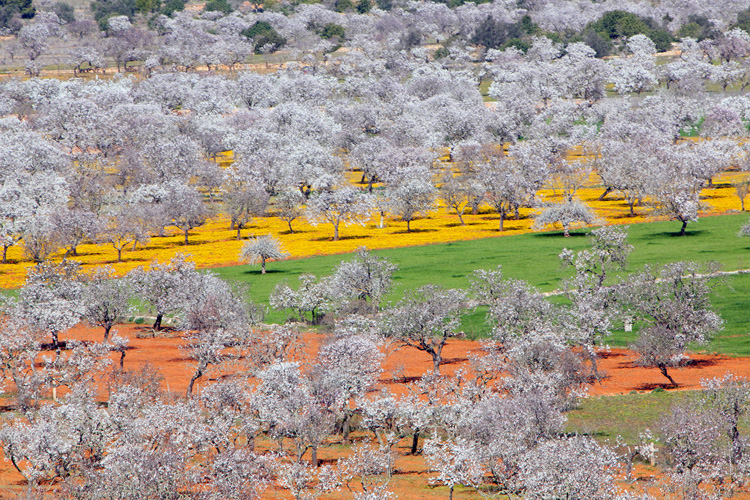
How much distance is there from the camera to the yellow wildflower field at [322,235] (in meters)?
84.9

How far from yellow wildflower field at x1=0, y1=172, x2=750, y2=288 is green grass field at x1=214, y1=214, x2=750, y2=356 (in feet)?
14.0

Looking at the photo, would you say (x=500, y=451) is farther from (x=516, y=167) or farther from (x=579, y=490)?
(x=516, y=167)

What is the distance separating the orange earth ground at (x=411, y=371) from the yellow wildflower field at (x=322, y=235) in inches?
791

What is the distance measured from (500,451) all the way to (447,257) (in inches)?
2031

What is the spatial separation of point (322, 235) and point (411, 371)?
154 feet

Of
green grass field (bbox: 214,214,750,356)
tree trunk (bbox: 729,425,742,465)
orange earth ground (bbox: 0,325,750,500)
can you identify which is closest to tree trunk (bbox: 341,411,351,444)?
orange earth ground (bbox: 0,325,750,500)

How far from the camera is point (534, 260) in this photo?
76.5 metres

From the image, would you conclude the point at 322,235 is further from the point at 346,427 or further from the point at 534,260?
the point at 346,427

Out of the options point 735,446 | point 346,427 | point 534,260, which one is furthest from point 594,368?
point 534,260

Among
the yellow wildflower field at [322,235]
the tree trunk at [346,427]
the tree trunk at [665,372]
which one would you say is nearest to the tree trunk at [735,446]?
the tree trunk at [665,372]

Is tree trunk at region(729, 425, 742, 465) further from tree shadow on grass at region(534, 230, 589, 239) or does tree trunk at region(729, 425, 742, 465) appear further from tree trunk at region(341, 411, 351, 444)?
tree shadow on grass at region(534, 230, 589, 239)

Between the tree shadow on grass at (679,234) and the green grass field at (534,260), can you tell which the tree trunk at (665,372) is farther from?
the tree shadow on grass at (679,234)

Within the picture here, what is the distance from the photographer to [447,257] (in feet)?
262

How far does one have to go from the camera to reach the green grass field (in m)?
63.7
